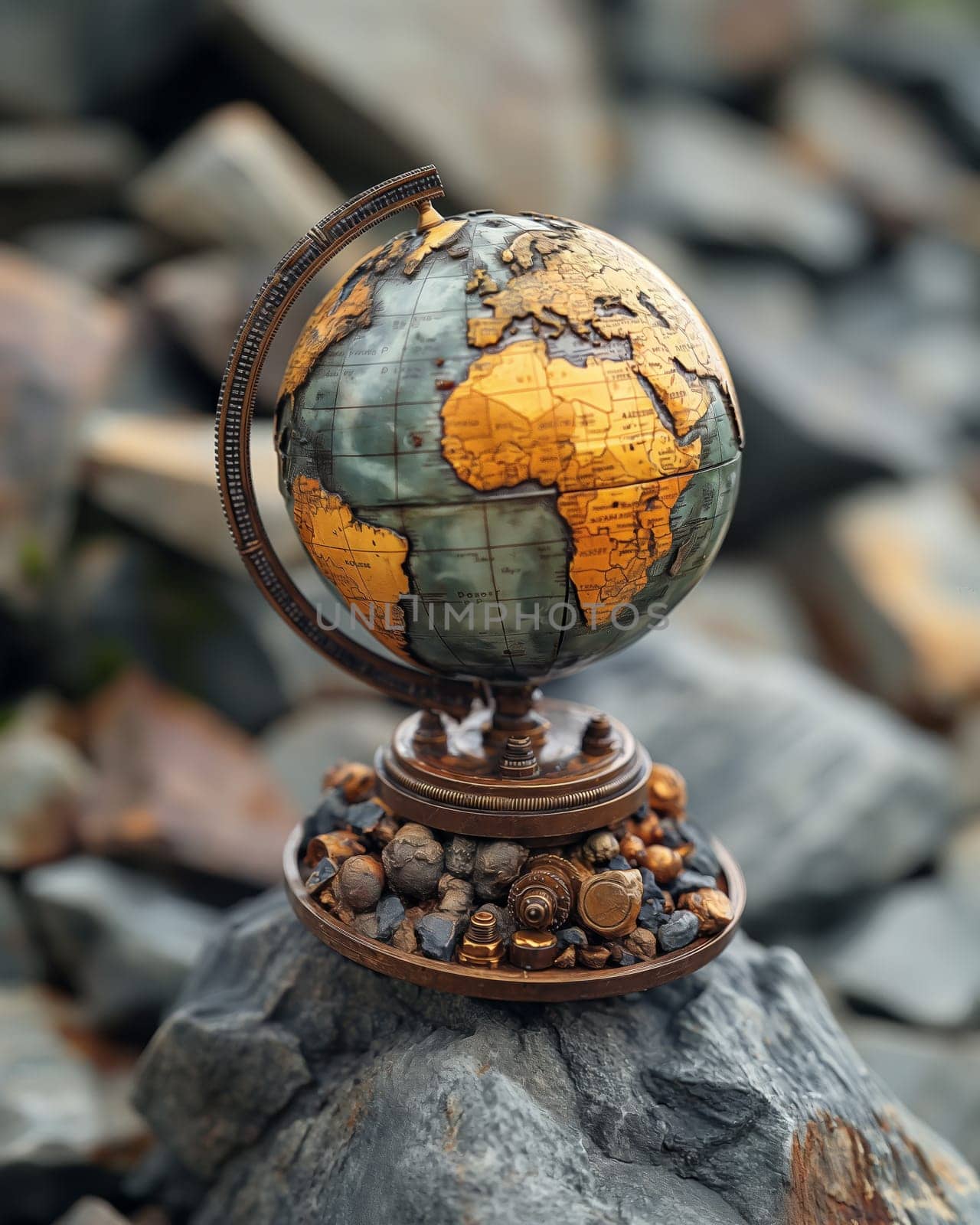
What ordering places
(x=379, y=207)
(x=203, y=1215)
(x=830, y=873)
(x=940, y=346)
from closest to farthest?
(x=379, y=207) → (x=203, y=1215) → (x=830, y=873) → (x=940, y=346)

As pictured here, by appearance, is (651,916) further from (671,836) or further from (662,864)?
(671,836)

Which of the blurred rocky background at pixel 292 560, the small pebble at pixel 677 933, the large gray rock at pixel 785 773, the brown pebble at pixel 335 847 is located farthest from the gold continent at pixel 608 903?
the large gray rock at pixel 785 773

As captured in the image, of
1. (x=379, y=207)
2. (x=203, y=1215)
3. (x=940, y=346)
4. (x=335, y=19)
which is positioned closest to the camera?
(x=379, y=207)

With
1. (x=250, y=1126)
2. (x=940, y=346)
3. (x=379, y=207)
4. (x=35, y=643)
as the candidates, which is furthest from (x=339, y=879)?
(x=940, y=346)

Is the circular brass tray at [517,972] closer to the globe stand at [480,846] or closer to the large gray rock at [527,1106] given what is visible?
the globe stand at [480,846]

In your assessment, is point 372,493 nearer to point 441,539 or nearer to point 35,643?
point 441,539

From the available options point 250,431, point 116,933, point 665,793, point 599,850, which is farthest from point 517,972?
point 116,933
